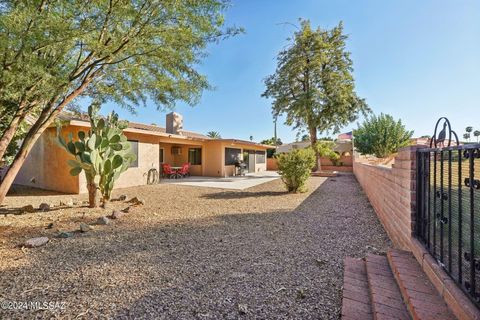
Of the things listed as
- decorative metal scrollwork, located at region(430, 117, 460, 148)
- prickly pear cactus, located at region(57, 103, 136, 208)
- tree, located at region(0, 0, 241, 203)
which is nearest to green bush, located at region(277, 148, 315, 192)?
tree, located at region(0, 0, 241, 203)

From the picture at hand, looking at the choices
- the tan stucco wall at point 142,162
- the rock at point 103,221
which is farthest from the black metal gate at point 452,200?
the tan stucco wall at point 142,162

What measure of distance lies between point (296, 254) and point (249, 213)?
109 inches

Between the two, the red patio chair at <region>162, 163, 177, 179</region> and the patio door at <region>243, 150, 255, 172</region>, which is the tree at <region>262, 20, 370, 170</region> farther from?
the red patio chair at <region>162, 163, 177, 179</region>

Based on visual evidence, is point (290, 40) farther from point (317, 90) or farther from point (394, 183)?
point (394, 183)

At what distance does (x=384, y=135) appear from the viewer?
79.8 ft

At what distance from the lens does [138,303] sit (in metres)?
2.28

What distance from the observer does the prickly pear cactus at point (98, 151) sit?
614 centimetres

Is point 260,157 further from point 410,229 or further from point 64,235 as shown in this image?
point 410,229

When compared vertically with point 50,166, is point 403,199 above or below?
below

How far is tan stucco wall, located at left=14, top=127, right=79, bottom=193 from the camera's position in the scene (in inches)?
377

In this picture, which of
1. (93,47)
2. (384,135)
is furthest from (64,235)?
(384,135)

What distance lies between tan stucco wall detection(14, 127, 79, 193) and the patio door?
13.3 metres

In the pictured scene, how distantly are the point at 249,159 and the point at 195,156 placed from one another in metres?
5.40

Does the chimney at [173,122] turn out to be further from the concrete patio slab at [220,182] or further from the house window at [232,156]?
the concrete patio slab at [220,182]
